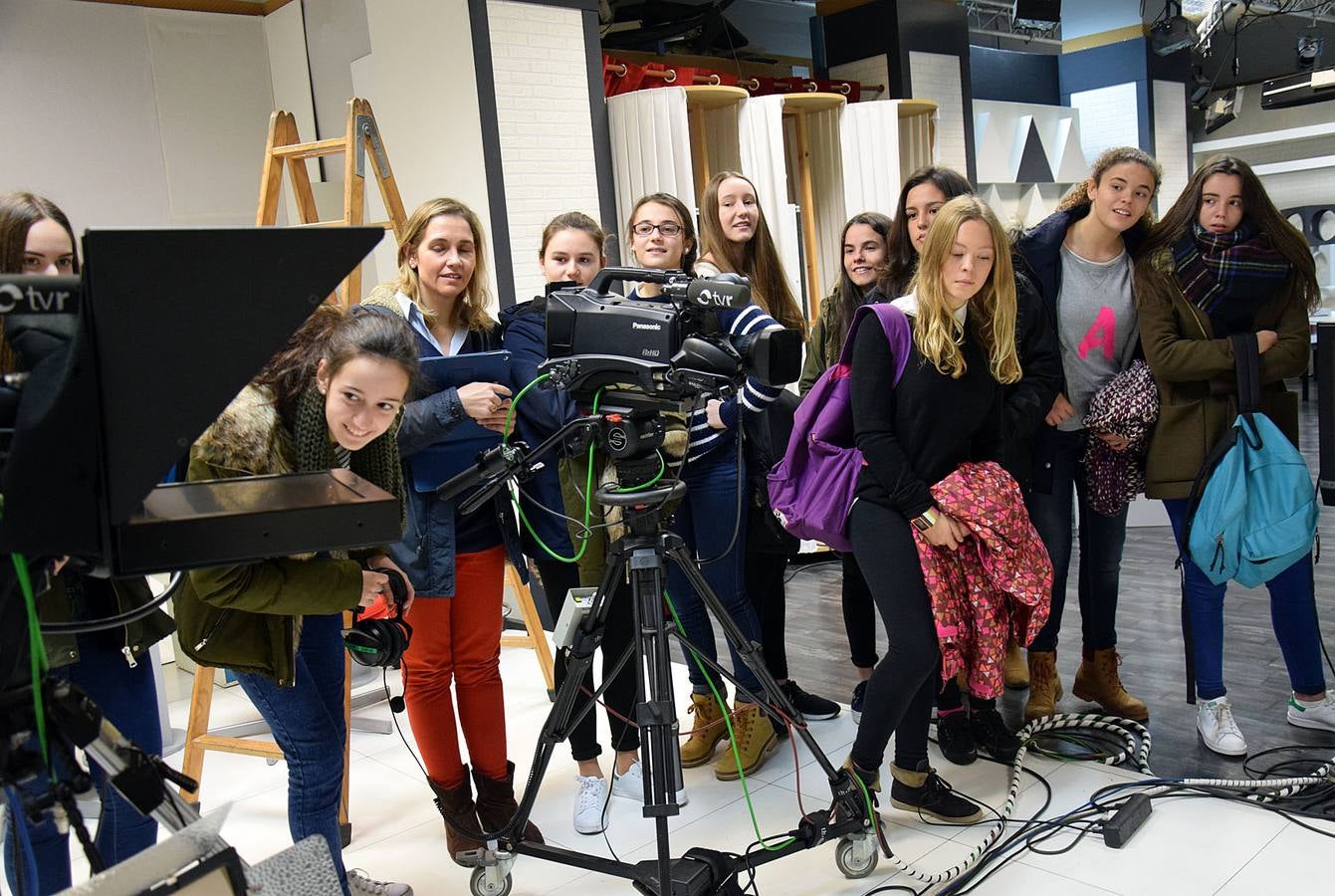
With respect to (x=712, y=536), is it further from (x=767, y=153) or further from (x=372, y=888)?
(x=767, y=153)

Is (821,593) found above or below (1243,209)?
below

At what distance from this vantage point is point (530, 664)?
4.20 metres

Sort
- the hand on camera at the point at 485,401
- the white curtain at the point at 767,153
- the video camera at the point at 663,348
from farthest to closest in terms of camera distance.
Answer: the white curtain at the point at 767,153 < the hand on camera at the point at 485,401 < the video camera at the point at 663,348

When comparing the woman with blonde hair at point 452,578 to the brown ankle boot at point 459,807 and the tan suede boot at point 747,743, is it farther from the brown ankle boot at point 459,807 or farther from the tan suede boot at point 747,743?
the tan suede boot at point 747,743

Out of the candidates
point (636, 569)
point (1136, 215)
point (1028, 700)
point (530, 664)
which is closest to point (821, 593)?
point (530, 664)

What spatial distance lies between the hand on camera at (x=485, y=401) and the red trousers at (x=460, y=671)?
40 cm

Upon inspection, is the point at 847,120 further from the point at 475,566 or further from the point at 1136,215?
the point at 475,566

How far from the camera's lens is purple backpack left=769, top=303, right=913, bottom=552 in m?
2.50

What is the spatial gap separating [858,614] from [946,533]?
91 cm

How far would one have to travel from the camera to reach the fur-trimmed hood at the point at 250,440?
175 cm

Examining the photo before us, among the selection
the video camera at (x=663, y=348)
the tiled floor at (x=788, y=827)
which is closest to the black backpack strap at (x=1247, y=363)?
the tiled floor at (x=788, y=827)

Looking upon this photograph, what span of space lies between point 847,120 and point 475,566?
4550 millimetres

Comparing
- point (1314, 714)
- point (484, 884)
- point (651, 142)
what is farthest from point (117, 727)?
point (651, 142)

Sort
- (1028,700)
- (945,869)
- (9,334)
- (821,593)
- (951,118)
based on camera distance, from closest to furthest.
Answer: (9,334) < (945,869) < (1028,700) < (821,593) < (951,118)
